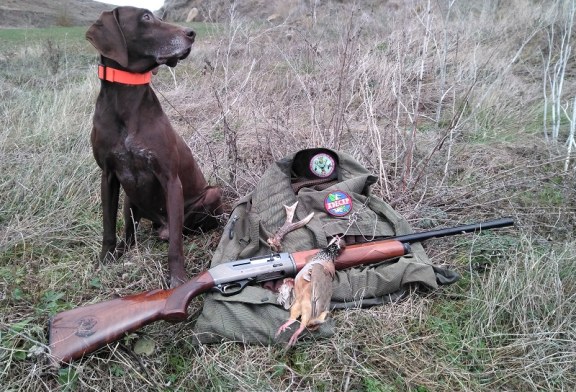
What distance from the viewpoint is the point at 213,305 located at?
246 cm

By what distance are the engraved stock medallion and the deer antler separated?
1.07 m

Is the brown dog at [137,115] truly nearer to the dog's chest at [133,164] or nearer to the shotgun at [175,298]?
the dog's chest at [133,164]

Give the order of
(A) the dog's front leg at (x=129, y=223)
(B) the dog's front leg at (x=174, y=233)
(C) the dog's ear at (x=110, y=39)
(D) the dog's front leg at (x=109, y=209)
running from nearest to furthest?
(C) the dog's ear at (x=110, y=39)
(B) the dog's front leg at (x=174, y=233)
(D) the dog's front leg at (x=109, y=209)
(A) the dog's front leg at (x=129, y=223)

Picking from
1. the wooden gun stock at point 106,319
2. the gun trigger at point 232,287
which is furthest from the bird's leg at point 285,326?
the wooden gun stock at point 106,319

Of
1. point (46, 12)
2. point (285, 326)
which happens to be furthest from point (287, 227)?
point (46, 12)

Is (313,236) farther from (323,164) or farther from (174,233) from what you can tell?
(174,233)

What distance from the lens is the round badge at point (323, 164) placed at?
10.5 feet

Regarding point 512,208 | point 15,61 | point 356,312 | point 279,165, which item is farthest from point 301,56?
point 15,61

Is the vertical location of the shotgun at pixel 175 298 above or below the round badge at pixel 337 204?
below

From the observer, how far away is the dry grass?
86.2 inches

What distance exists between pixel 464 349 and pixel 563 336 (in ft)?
1.58

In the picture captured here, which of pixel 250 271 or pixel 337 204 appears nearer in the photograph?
pixel 250 271

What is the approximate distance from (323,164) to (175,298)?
1.40m

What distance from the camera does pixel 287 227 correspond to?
2.90m
